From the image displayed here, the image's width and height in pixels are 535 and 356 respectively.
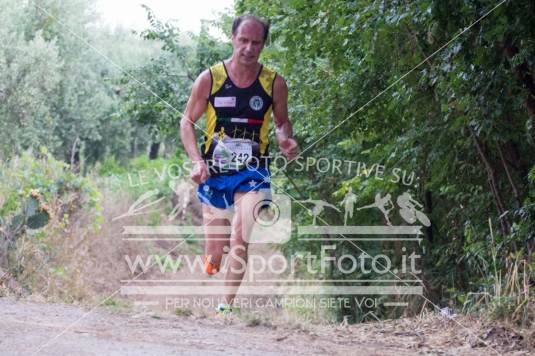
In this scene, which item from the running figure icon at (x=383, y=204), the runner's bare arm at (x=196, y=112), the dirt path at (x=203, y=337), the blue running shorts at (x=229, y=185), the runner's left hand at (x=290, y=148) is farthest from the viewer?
the running figure icon at (x=383, y=204)

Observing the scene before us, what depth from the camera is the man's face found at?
217 inches

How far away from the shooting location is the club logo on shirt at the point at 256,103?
217 inches

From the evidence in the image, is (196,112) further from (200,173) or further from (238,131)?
(200,173)

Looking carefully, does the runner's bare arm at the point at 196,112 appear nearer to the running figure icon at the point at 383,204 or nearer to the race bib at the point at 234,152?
the race bib at the point at 234,152

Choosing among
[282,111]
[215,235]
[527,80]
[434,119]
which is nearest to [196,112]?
[282,111]

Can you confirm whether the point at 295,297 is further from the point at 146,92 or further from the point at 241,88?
the point at 241,88

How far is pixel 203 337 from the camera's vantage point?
167 inches

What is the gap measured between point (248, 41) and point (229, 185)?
41.1 inches

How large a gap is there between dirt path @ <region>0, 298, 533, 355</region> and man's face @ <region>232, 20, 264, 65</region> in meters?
1.84

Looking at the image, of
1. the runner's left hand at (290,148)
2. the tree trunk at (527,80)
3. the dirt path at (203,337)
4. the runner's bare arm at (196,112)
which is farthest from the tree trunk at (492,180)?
the runner's bare arm at (196,112)

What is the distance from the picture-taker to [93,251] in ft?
49.3

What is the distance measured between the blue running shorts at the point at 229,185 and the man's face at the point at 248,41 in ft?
2.60

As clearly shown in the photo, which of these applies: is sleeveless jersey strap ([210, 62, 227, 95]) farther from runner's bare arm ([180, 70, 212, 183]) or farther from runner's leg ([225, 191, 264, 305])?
runner's leg ([225, 191, 264, 305])

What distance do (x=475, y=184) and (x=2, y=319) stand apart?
444cm
